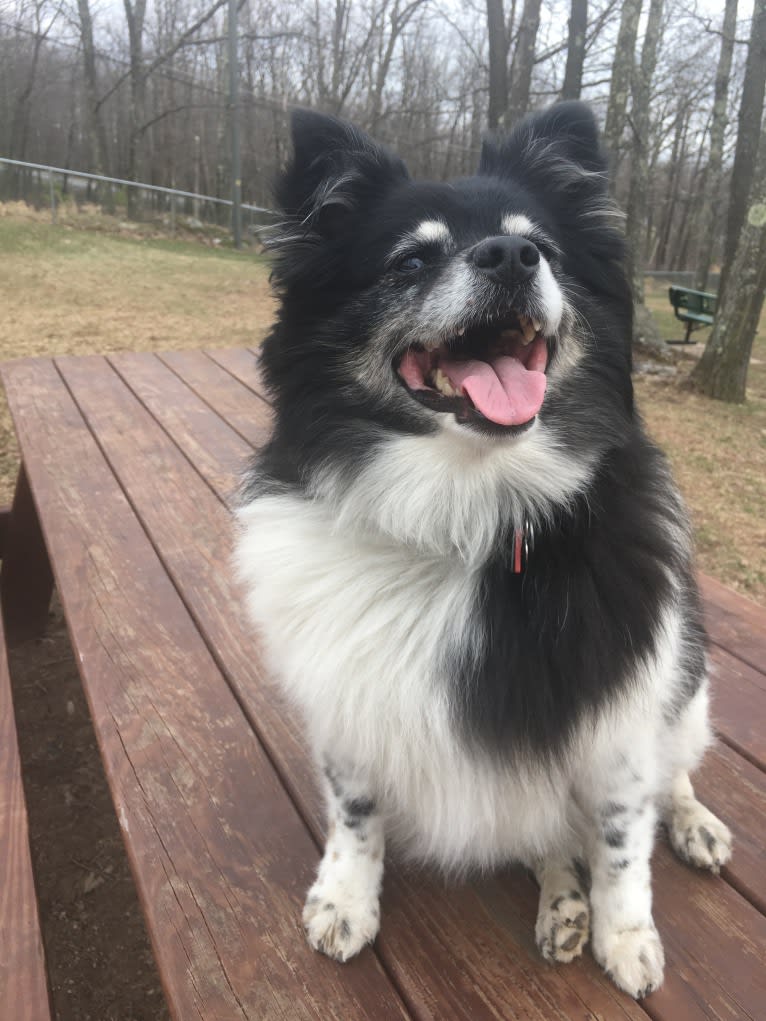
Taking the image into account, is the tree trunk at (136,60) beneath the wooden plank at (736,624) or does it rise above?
above

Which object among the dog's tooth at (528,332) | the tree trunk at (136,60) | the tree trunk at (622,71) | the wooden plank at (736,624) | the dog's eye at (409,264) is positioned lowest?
the wooden plank at (736,624)

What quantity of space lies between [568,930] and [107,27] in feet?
110

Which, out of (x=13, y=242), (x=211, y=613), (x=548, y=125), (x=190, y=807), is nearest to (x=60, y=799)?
(x=211, y=613)

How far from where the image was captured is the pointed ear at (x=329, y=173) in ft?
5.38

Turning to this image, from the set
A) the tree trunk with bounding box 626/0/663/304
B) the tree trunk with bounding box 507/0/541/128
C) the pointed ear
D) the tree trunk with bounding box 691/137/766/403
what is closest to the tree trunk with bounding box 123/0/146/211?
the tree trunk with bounding box 507/0/541/128

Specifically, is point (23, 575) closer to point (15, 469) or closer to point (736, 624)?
point (15, 469)

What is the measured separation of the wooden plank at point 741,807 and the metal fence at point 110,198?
1996cm

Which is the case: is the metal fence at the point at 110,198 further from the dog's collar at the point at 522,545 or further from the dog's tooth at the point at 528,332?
the dog's collar at the point at 522,545


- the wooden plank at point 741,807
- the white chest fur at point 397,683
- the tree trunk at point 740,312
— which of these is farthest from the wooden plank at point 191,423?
the tree trunk at point 740,312

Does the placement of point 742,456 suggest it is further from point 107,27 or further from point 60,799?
point 107,27

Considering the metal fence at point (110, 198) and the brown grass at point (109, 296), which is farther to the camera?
the metal fence at point (110, 198)

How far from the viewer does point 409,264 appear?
65.2 inches

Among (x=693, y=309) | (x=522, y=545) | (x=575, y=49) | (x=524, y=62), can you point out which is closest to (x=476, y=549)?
(x=522, y=545)

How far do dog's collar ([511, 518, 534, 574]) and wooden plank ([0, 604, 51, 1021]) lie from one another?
1157 mm
